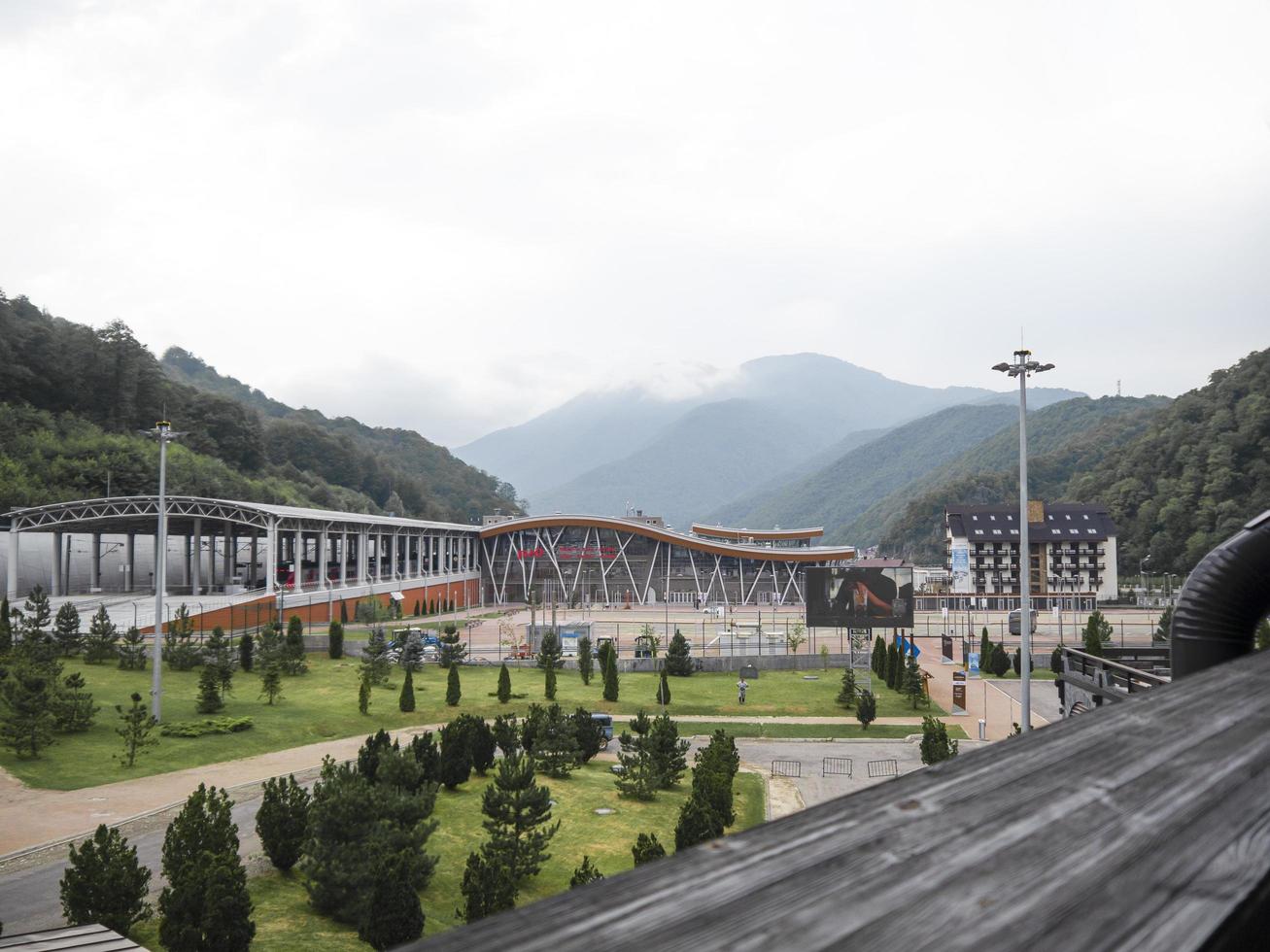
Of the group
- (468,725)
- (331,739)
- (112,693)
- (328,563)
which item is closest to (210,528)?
(328,563)

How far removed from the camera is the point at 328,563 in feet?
165

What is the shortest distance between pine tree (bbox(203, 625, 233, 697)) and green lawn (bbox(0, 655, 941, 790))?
66cm

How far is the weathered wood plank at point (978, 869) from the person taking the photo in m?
0.74

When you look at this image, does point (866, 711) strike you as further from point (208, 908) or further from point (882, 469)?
point (882, 469)

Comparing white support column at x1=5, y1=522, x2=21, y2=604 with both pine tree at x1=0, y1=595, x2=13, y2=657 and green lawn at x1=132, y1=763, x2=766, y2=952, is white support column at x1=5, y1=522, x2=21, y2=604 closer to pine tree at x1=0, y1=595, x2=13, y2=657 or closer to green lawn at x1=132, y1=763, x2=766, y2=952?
pine tree at x1=0, y1=595, x2=13, y2=657

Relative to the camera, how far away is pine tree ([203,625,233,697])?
75.7 feet

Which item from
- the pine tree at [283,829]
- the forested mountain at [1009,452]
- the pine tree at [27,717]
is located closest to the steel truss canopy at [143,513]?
the pine tree at [27,717]

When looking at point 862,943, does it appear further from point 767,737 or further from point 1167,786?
point 767,737

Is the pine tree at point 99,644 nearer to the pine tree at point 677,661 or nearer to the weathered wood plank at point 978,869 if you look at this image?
the pine tree at point 677,661

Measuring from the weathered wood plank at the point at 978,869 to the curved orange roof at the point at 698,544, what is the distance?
203 ft

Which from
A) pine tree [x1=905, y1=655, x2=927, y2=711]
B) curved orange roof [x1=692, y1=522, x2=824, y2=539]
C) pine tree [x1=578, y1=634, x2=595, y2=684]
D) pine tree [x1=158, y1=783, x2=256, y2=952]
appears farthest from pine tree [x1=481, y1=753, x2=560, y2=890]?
curved orange roof [x1=692, y1=522, x2=824, y2=539]

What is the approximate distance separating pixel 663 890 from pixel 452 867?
44.2ft

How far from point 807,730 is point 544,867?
11706 mm

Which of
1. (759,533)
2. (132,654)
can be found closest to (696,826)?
(132,654)
